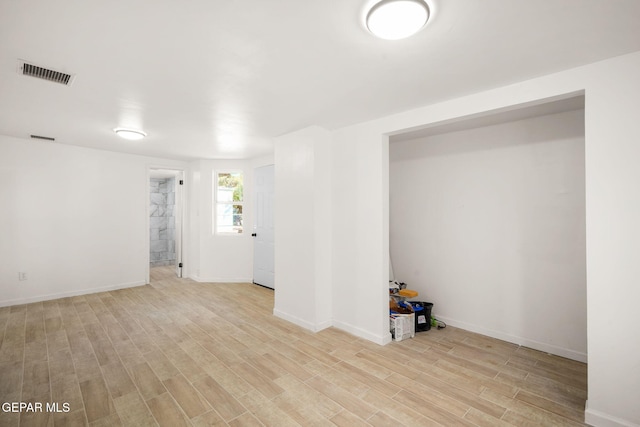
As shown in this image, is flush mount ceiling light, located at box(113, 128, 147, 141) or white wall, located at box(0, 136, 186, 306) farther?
white wall, located at box(0, 136, 186, 306)

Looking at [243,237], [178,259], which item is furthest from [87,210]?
[243,237]

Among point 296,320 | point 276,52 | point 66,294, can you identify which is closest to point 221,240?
point 66,294

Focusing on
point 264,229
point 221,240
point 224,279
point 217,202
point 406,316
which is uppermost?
point 217,202

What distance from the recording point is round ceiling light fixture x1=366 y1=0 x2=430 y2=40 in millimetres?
1424

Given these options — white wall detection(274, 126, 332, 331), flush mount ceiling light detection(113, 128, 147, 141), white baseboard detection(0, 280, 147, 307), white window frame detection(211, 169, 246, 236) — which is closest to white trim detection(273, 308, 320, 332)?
white wall detection(274, 126, 332, 331)

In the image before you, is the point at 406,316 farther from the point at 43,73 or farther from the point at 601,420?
the point at 43,73

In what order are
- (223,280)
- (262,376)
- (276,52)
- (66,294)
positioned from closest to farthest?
(276,52)
(262,376)
(66,294)
(223,280)

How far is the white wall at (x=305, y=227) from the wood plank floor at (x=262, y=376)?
314 millimetres

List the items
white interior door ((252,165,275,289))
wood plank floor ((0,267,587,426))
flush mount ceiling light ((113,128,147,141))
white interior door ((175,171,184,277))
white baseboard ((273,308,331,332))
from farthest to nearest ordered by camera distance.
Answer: white interior door ((175,171,184,277)), white interior door ((252,165,275,289)), flush mount ceiling light ((113,128,147,141)), white baseboard ((273,308,331,332)), wood plank floor ((0,267,587,426))

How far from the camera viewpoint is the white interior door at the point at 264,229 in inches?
215

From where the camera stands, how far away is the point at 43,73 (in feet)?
7.34

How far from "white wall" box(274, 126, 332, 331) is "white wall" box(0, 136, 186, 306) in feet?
10.9

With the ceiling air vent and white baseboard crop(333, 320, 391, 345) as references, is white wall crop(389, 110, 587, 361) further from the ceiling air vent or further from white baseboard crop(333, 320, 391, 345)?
the ceiling air vent

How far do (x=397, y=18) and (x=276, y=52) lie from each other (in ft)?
2.68
